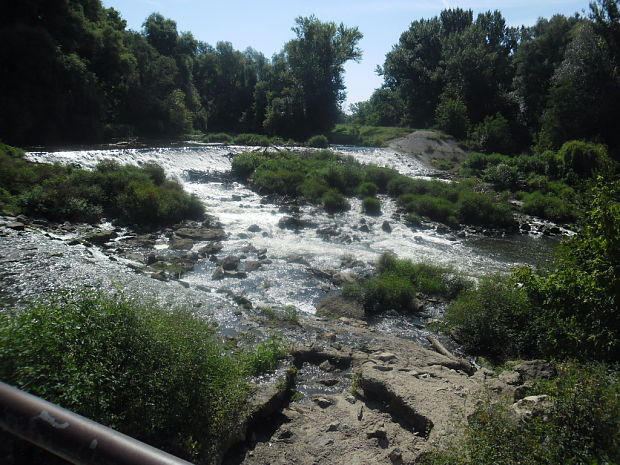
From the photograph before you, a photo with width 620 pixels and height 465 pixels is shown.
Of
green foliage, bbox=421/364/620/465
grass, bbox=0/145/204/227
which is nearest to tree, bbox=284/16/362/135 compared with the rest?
grass, bbox=0/145/204/227

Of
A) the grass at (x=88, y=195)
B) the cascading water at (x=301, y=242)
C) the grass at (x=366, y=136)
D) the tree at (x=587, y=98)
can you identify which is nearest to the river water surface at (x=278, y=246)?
the cascading water at (x=301, y=242)

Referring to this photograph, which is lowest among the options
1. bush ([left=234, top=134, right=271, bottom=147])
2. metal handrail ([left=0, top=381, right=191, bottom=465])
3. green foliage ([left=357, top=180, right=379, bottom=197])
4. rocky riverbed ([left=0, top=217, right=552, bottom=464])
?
rocky riverbed ([left=0, top=217, right=552, bottom=464])

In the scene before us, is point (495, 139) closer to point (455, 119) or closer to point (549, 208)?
point (455, 119)

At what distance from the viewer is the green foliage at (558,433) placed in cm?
422

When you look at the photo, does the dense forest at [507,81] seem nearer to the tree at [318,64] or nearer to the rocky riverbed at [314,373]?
the tree at [318,64]

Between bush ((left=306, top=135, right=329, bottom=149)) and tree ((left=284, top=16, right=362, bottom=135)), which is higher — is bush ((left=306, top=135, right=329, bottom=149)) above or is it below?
below

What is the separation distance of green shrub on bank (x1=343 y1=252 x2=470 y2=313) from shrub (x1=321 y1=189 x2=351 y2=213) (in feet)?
24.0

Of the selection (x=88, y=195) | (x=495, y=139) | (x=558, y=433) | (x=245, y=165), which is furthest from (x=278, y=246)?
(x=495, y=139)

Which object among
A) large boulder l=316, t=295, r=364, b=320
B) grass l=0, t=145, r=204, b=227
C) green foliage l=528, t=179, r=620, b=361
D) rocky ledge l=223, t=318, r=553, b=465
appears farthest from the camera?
grass l=0, t=145, r=204, b=227

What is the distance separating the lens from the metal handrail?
1366mm

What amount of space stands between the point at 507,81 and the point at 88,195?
49.0m

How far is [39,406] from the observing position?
1.49 m

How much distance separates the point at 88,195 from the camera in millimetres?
16969

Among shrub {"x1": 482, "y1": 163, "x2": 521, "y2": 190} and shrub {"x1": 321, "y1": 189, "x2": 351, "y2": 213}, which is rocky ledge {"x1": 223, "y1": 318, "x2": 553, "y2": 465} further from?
shrub {"x1": 482, "y1": 163, "x2": 521, "y2": 190}
